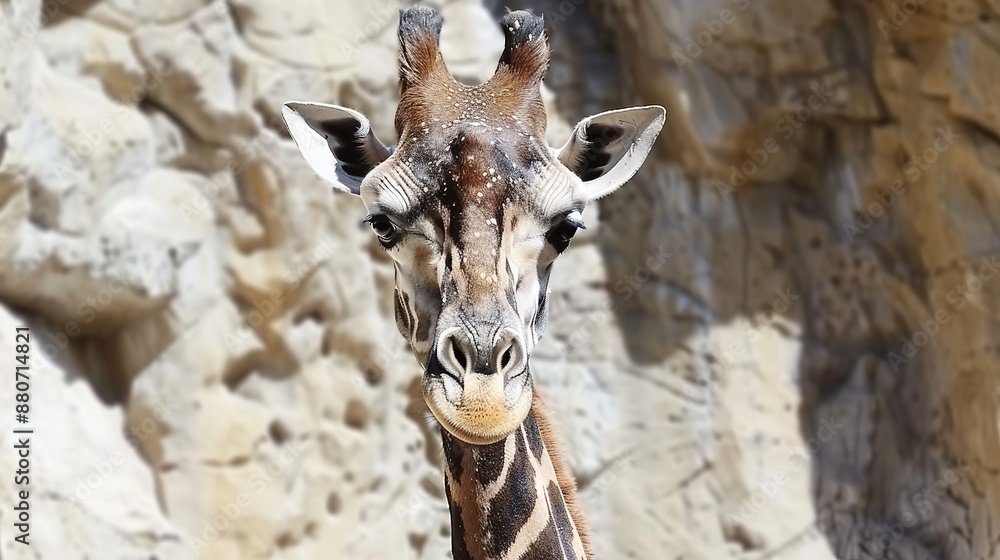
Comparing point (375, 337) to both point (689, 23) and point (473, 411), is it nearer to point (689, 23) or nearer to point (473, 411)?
point (689, 23)

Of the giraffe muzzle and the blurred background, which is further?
the blurred background

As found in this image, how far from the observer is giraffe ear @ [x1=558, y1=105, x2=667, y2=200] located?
246 cm

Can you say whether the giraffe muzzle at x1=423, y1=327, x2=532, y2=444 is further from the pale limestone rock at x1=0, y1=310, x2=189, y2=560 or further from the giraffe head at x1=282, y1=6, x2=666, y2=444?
the pale limestone rock at x1=0, y1=310, x2=189, y2=560

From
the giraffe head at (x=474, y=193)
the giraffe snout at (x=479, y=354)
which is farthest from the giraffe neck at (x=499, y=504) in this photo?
the giraffe snout at (x=479, y=354)

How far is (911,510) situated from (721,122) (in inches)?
87.4

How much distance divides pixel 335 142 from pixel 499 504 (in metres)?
0.92

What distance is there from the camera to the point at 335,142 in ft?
8.28

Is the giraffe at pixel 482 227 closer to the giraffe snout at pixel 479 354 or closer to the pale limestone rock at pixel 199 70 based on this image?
the giraffe snout at pixel 479 354

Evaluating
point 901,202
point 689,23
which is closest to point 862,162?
point 901,202

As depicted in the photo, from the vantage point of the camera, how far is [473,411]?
1.94 metres

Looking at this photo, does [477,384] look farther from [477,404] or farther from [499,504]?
[499,504]

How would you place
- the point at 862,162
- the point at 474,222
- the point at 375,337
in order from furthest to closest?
the point at 862,162, the point at 375,337, the point at 474,222

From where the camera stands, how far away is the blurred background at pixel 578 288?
15.5 ft

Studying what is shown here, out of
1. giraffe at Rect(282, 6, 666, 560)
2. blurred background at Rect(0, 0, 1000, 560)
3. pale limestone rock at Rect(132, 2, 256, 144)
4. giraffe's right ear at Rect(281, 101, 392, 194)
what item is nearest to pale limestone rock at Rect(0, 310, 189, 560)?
blurred background at Rect(0, 0, 1000, 560)
